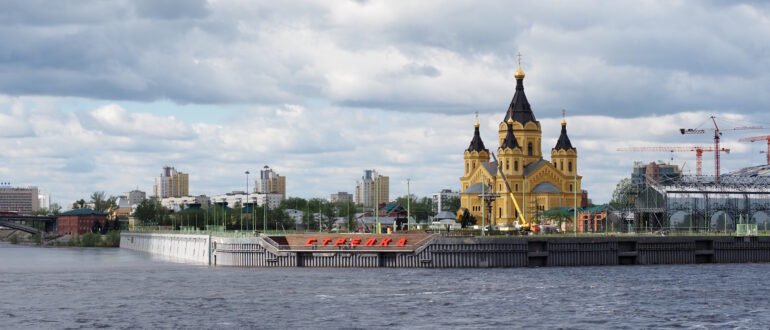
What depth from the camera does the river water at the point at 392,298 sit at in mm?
89125

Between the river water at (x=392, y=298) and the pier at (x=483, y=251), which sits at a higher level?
the pier at (x=483, y=251)

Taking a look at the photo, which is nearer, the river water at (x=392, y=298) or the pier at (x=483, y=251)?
the river water at (x=392, y=298)

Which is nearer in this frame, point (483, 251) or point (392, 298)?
point (392, 298)

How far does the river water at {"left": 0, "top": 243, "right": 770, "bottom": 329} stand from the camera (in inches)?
3509

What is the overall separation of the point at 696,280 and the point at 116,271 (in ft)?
235

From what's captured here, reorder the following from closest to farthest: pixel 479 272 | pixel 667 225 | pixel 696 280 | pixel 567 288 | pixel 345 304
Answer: pixel 345 304
pixel 567 288
pixel 696 280
pixel 479 272
pixel 667 225

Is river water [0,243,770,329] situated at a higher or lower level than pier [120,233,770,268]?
lower

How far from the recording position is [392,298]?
10306cm

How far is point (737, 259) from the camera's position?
522 feet

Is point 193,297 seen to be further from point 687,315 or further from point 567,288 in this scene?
point 687,315

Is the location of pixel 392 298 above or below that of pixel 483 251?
below

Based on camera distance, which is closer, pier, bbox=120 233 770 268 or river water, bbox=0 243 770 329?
river water, bbox=0 243 770 329

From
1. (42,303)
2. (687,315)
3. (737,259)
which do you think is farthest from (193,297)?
(737,259)

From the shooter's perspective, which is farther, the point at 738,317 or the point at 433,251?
the point at 433,251
